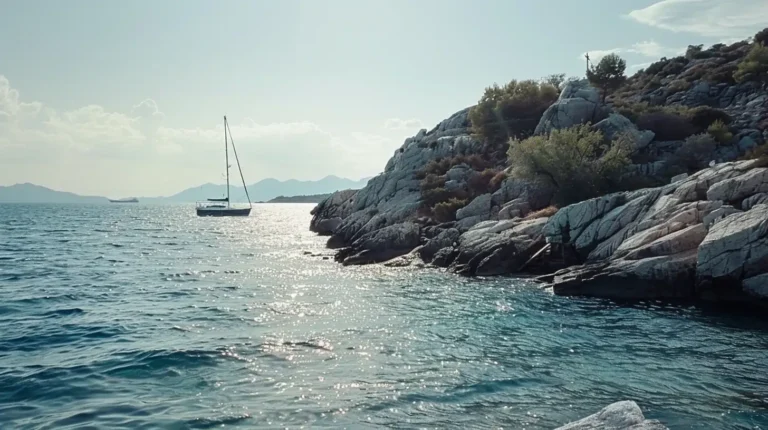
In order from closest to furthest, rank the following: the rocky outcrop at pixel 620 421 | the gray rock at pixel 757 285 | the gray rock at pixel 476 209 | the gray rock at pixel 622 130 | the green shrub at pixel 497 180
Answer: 1. the rocky outcrop at pixel 620 421
2. the gray rock at pixel 757 285
3. the gray rock at pixel 476 209
4. the gray rock at pixel 622 130
5. the green shrub at pixel 497 180

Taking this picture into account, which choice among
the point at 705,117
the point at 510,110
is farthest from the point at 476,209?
the point at 705,117

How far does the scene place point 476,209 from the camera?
1933 inches

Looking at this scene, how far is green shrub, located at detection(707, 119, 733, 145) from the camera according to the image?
52.5 metres

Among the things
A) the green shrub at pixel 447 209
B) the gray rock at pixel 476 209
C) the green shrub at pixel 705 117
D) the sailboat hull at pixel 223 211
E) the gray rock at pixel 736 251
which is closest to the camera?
the gray rock at pixel 736 251

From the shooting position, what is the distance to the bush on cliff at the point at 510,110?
7031 cm

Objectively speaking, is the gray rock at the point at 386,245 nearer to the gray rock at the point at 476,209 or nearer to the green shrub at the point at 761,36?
the gray rock at the point at 476,209

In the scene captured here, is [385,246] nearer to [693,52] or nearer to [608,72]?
[608,72]

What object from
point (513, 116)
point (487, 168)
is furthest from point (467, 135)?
point (487, 168)

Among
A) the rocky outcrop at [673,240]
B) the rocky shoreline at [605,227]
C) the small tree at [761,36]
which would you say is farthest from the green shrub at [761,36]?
the rocky outcrop at [673,240]

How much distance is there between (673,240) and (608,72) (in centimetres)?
5840

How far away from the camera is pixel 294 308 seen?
27281mm

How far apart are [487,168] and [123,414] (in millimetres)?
53040

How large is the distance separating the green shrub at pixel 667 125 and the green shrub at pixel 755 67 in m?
22.2

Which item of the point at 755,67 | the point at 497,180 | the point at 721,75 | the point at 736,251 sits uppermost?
the point at 721,75
